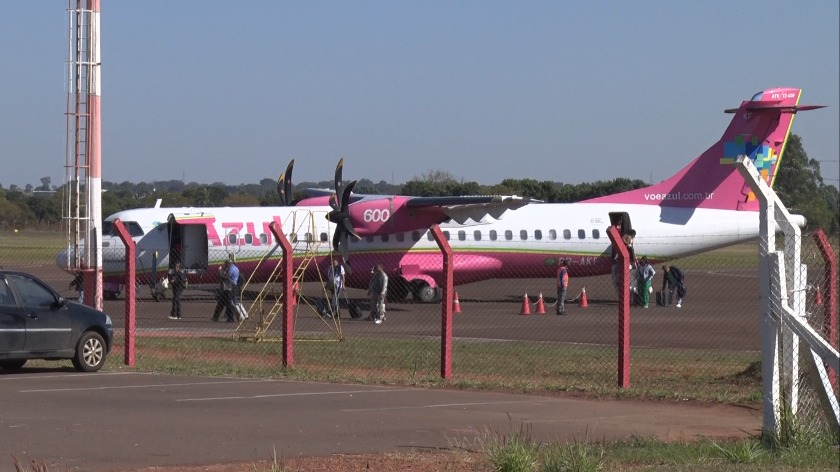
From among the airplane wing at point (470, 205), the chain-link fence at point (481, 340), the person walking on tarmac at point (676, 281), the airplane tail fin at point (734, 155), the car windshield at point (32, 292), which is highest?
the airplane tail fin at point (734, 155)

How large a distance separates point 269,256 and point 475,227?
6.67 meters

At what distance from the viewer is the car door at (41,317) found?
14758mm

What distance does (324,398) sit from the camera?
1311 centimetres

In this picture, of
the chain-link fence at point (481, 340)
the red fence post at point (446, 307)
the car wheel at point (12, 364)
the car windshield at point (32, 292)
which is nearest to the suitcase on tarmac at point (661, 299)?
the chain-link fence at point (481, 340)

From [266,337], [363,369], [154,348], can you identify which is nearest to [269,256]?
[266,337]

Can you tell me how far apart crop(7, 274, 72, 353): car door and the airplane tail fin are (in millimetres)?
23906

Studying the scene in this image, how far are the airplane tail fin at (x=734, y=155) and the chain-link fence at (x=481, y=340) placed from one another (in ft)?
7.01

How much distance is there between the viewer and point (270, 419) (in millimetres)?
11312

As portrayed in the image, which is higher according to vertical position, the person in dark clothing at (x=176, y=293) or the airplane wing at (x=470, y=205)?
the airplane wing at (x=470, y=205)

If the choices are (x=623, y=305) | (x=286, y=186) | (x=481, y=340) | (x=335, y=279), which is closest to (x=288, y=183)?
(x=286, y=186)

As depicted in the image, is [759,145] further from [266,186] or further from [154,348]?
[266,186]

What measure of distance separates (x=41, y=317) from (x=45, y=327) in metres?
0.15

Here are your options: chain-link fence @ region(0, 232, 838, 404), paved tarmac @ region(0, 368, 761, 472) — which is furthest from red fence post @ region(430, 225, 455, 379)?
paved tarmac @ region(0, 368, 761, 472)

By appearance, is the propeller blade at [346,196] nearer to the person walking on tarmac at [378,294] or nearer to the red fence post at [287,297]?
the person walking on tarmac at [378,294]
